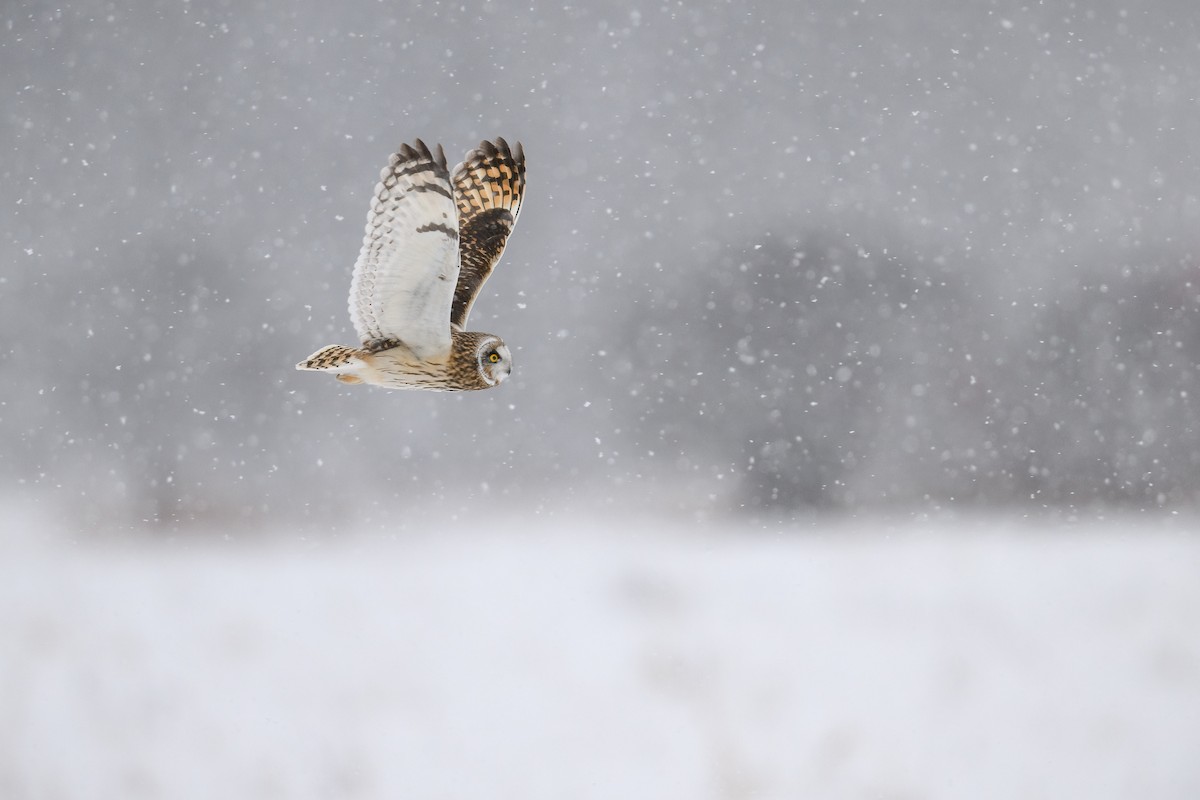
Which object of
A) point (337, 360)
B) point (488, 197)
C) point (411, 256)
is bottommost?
point (337, 360)

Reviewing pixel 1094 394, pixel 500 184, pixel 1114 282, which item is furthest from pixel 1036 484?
pixel 500 184

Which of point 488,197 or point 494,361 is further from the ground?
point 488,197

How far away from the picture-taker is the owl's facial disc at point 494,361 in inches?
57.9

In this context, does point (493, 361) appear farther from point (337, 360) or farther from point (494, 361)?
point (337, 360)

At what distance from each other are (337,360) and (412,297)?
138 mm

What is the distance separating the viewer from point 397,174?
1393 mm

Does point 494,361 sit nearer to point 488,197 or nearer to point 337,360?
point 337,360

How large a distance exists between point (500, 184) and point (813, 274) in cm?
307

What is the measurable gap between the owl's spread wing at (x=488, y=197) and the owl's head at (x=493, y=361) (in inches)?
10.1

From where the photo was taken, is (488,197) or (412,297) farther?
(488,197)

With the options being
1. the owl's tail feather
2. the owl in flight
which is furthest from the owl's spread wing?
the owl's tail feather

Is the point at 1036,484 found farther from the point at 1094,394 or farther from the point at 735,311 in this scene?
the point at 735,311

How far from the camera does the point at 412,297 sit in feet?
4.68

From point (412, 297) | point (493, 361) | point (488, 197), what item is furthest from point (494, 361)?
point (488, 197)
